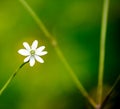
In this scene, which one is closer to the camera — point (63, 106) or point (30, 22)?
point (63, 106)

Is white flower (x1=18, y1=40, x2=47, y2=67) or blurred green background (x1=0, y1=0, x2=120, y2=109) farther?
blurred green background (x1=0, y1=0, x2=120, y2=109)

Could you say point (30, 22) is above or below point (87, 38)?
above

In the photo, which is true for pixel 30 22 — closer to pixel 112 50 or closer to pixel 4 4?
pixel 4 4

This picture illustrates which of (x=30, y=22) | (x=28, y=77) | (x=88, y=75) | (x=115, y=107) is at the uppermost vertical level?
(x=30, y=22)

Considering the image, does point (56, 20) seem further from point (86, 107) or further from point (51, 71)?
point (86, 107)

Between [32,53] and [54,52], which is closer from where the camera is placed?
[32,53]

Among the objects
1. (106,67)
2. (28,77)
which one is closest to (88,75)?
(106,67)

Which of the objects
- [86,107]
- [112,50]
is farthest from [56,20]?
[86,107]

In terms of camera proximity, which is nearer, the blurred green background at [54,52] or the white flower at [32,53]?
the white flower at [32,53]
